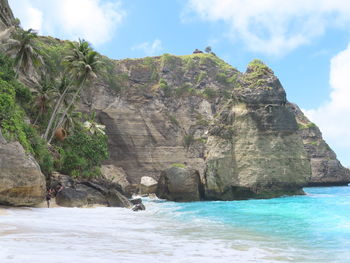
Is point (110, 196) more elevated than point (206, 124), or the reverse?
point (206, 124)

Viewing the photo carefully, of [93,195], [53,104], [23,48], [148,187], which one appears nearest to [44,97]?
[53,104]

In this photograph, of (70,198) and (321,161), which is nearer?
(70,198)

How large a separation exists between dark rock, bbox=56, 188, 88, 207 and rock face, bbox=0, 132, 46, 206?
4704mm

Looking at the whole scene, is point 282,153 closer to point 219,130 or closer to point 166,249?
point 219,130

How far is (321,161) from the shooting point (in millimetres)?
78312

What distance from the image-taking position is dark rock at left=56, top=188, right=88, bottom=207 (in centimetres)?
2174

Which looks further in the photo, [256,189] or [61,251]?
[256,189]

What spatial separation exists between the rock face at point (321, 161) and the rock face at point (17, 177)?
69.2 meters

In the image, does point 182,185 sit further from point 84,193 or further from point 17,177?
point 17,177

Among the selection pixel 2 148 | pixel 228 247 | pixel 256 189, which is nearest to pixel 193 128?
pixel 256 189

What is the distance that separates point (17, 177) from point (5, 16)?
28.2 meters

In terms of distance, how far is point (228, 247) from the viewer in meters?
9.61

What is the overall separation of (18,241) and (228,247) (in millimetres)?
5681

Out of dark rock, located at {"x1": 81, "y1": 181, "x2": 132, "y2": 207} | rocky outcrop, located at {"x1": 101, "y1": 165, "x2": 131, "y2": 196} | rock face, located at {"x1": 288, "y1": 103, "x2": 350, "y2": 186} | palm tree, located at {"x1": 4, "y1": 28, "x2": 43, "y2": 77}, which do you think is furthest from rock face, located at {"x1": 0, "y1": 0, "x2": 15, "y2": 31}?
rock face, located at {"x1": 288, "y1": 103, "x2": 350, "y2": 186}
